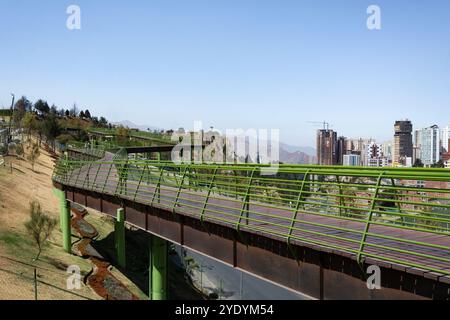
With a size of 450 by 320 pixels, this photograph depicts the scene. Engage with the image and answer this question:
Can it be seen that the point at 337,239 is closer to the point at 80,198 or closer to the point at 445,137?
the point at 80,198

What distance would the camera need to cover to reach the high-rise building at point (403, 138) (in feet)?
584

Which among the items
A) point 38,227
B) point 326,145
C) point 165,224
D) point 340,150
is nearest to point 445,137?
point 340,150

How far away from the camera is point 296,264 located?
8.95 m

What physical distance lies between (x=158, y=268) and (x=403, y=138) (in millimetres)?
179109

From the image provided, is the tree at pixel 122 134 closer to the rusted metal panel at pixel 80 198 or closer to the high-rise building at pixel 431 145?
the rusted metal panel at pixel 80 198

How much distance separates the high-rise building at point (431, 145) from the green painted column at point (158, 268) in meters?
170

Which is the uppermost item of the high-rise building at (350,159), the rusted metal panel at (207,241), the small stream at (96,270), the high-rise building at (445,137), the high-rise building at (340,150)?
the high-rise building at (445,137)

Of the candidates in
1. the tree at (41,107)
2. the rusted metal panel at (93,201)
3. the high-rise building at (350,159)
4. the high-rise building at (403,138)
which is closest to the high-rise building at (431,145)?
the high-rise building at (403,138)

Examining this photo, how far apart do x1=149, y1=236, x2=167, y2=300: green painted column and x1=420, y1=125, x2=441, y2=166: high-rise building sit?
16969 cm

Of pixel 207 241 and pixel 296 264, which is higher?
pixel 296 264

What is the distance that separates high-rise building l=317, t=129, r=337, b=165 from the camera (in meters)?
158

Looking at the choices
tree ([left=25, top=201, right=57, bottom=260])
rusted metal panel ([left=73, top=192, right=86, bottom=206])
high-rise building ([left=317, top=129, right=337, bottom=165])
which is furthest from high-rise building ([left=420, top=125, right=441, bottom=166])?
tree ([left=25, top=201, right=57, bottom=260])
